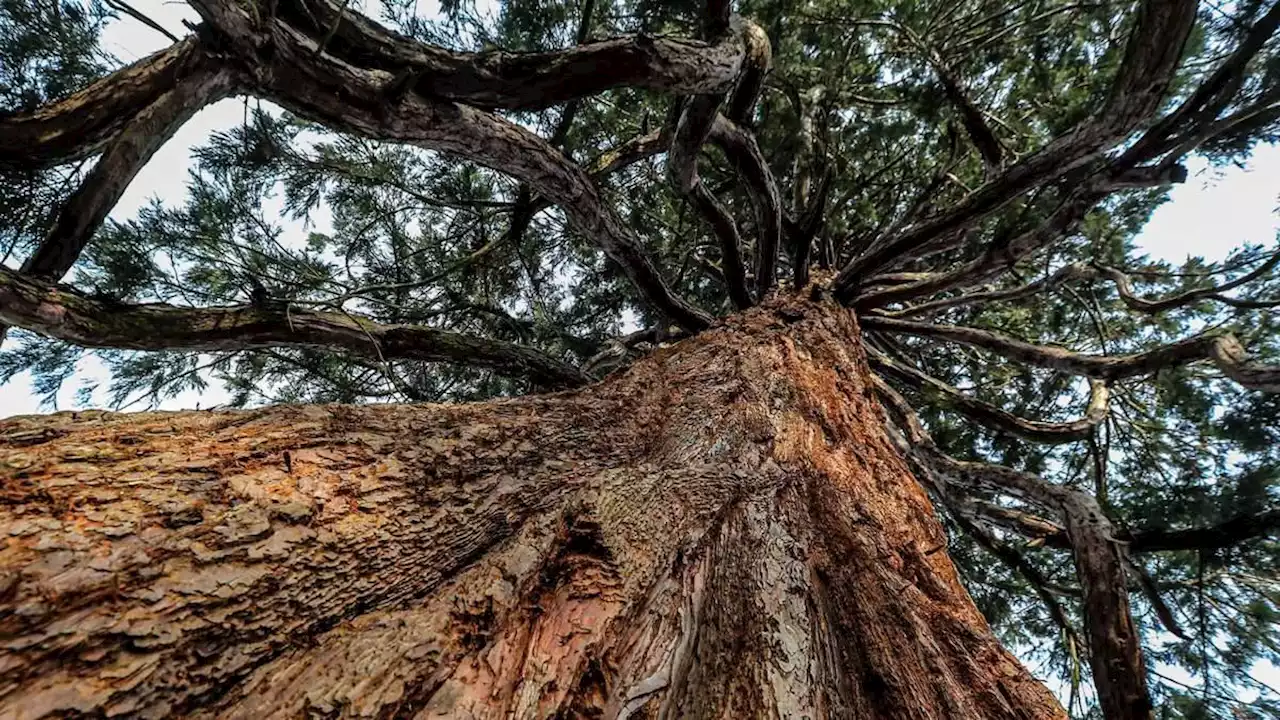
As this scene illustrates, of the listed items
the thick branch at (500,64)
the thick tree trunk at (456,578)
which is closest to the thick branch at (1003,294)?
the thick branch at (500,64)

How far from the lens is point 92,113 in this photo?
1226 millimetres

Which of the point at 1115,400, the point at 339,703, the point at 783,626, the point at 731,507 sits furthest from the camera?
the point at 1115,400

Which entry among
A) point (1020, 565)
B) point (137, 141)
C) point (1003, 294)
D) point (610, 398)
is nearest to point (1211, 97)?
point (1003, 294)

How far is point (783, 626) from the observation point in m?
0.82

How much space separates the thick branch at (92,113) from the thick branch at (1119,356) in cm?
319

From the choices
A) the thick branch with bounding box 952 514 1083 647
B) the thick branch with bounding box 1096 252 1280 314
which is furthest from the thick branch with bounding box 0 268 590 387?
the thick branch with bounding box 1096 252 1280 314

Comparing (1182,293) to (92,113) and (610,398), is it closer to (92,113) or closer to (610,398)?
Answer: (610,398)

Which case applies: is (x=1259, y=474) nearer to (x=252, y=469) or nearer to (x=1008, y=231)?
(x=1008, y=231)

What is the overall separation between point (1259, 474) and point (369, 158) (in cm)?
432

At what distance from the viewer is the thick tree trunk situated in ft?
1.81

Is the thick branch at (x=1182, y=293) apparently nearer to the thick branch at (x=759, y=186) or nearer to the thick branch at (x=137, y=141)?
the thick branch at (x=759, y=186)

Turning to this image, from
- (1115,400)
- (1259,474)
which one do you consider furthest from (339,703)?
(1115,400)

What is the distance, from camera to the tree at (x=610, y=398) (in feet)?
2.10

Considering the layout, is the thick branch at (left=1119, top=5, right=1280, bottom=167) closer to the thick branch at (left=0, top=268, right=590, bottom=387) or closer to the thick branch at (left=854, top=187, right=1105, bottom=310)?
A: the thick branch at (left=854, top=187, right=1105, bottom=310)
